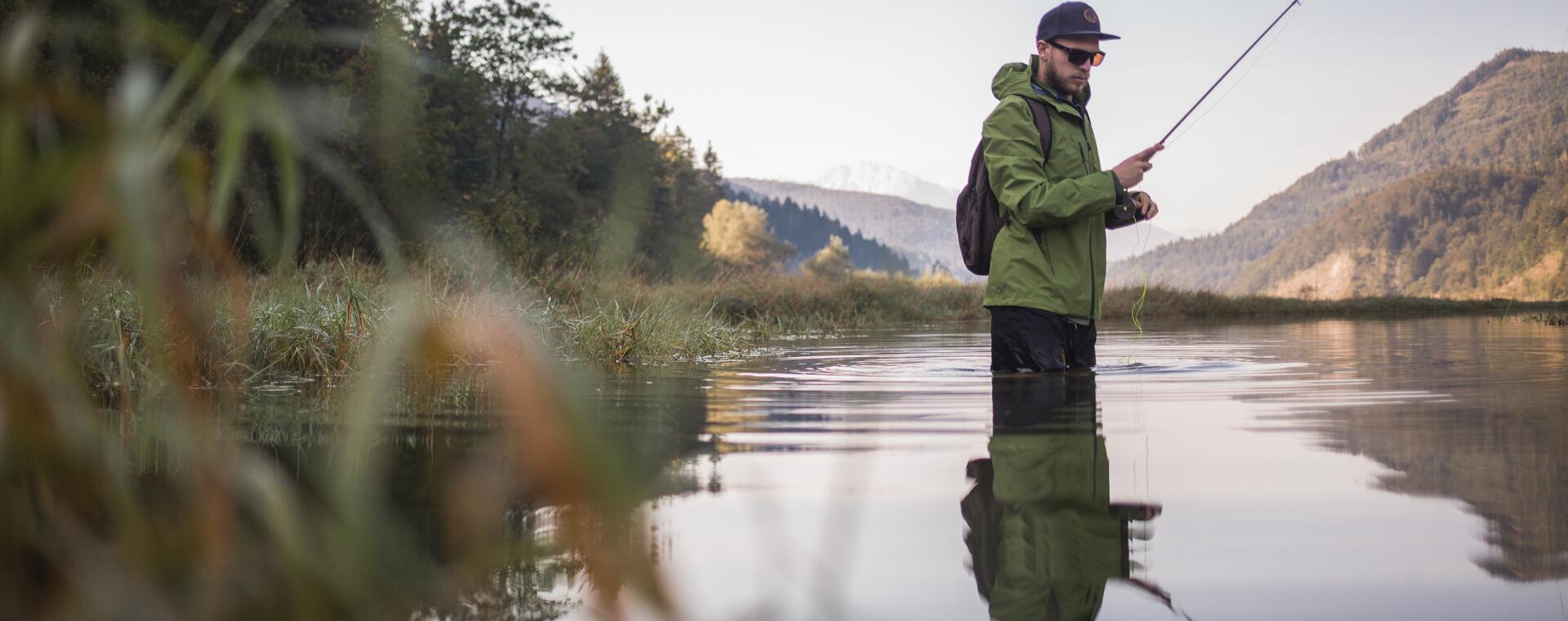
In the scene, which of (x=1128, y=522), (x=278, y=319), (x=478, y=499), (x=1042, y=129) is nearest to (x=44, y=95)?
(x=478, y=499)

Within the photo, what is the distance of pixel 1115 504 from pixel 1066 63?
3691 mm

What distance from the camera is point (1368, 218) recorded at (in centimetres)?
17888

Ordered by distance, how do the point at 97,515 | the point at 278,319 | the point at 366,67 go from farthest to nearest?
the point at 366,67
the point at 278,319
the point at 97,515

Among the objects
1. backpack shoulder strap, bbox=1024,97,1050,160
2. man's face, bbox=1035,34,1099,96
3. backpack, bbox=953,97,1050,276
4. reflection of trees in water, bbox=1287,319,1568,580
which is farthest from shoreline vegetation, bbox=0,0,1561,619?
man's face, bbox=1035,34,1099,96

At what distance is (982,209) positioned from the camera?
20.0 feet

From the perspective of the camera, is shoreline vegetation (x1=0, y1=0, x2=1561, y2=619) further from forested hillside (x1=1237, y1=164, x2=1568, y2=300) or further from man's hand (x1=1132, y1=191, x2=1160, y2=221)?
forested hillside (x1=1237, y1=164, x2=1568, y2=300)

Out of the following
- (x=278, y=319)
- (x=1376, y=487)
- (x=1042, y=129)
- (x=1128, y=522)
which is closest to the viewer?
(x=1128, y=522)

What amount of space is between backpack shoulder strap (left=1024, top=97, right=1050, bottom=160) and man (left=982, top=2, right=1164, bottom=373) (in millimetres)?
24

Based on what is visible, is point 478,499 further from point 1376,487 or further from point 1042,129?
point 1042,129

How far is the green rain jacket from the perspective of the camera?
221 inches

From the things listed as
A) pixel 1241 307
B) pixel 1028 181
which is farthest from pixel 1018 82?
pixel 1241 307

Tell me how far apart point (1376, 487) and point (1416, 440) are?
1.08 m

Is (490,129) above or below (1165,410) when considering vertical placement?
above

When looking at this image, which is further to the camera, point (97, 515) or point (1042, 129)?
point (1042, 129)
